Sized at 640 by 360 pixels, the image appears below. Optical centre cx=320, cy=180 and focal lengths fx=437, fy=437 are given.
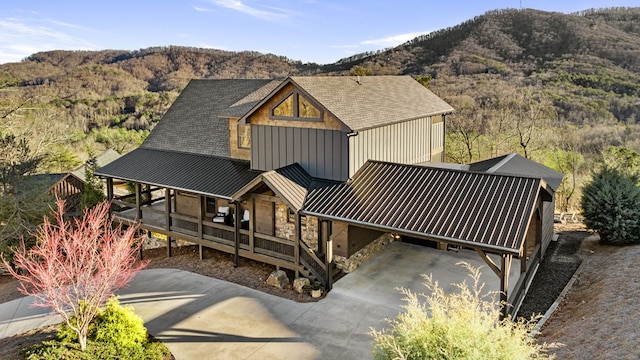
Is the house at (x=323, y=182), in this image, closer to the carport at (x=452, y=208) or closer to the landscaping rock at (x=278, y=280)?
the carport at (x=452, y=208)

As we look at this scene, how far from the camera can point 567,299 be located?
12.1 m

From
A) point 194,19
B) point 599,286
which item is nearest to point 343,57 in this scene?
point 194,19

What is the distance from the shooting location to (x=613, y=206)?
15.5 m

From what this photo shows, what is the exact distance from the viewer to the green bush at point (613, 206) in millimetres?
15227

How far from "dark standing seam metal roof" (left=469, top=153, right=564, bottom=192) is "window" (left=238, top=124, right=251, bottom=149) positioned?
932 centimetres

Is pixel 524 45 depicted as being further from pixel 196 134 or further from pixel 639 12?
pixel 196 134

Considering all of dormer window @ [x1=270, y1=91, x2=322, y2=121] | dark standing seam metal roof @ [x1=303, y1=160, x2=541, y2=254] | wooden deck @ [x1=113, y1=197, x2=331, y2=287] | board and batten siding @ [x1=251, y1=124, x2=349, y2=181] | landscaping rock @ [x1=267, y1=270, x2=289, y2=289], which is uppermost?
dormer window @ [x1=270, y1=91, x2=322, y2=121]

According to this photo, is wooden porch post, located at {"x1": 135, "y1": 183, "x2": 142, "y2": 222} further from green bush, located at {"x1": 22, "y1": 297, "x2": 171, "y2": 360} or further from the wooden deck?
green bush, located at {"x1": 22, "y1": 297, "x2": 171, "y2": 360}

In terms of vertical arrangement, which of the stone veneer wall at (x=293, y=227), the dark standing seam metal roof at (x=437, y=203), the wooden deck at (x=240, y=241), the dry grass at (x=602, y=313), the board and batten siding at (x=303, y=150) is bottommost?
the dry grass at (x=602, y=313)

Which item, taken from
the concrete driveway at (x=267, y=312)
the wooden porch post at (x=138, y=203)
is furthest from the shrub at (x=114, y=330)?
the wooden porch post at (x=138, y=203)

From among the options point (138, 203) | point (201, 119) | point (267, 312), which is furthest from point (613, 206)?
point (138, 203)

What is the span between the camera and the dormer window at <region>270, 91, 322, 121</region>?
14.4 m

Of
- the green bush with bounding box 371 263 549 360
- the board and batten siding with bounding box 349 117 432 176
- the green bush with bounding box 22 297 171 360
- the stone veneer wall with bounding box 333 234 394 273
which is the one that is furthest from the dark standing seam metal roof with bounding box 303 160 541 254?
the green bush with bounding box 22 297 171 360

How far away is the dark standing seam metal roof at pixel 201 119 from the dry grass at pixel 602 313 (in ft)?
43.4
